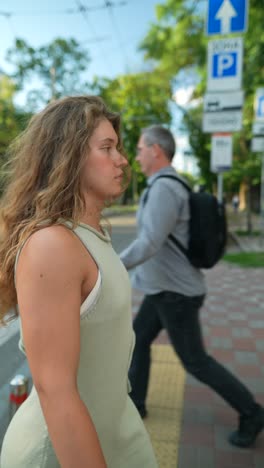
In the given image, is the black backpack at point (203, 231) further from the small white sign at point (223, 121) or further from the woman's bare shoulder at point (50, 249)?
the small white sign at point (223, 121)

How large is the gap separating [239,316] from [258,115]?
17.4 feet

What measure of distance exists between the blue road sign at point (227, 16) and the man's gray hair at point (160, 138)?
10.2 feet

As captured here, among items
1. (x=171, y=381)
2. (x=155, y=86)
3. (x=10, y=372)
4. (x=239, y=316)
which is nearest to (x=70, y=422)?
(x=171, y=381)

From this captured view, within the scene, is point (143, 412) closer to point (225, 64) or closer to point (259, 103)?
point (225, 64)

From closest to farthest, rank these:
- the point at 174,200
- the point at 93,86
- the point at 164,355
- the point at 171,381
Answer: the point at 174,200 → the point at 171,381 → the point at 164,355 → the point at 93,86

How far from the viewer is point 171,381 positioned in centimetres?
342

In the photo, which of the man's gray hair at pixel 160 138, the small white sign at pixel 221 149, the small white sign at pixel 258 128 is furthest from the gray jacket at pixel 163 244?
the small white sign at pixel 258 128

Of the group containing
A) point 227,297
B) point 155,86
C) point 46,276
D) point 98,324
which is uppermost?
point 155,86

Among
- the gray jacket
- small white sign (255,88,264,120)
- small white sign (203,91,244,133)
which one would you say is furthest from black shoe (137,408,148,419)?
small white sign (255,88,264,120)

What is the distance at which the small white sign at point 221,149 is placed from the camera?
596cm

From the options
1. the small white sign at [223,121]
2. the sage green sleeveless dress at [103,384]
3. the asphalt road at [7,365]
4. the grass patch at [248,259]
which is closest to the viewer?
the sage green sleeveless dress at [103,384]

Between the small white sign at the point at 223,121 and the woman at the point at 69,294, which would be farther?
the small white sign at the point at 223,121

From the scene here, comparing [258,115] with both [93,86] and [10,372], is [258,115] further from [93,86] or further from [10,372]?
[93,86]

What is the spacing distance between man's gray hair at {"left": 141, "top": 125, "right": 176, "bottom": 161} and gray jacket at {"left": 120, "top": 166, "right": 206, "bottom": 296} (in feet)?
0.41
